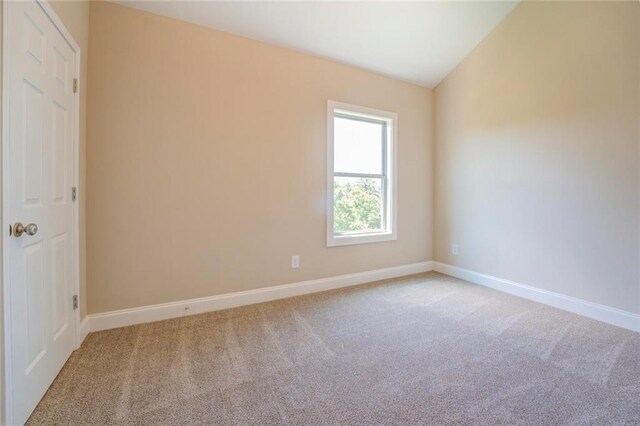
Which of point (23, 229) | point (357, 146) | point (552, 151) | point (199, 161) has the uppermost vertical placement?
point (357, 146)

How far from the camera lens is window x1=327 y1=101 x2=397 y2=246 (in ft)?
11.3

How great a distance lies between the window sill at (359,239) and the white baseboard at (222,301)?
402 mm

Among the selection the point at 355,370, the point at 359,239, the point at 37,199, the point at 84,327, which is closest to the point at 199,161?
the point at 37,199

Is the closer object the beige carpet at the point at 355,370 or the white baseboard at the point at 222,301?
the beige carpet at the point at 355,370

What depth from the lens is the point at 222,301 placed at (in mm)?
2822

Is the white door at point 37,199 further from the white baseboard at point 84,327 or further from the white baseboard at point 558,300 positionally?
the white baseboard at point 558,300

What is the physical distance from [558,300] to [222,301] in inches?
134

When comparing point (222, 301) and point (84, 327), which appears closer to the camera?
point (84, 327)

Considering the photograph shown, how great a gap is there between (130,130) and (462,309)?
137 inches

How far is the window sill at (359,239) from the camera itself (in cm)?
344

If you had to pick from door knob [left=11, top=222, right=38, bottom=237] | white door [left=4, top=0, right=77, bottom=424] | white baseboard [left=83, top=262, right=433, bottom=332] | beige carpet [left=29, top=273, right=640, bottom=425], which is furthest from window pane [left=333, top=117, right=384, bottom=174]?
door knob [left=11, top=222, right=38, bottom=237]

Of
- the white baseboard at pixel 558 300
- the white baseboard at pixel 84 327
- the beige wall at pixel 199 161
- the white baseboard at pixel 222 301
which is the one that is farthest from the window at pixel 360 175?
the white baseboard at pixel 84 327

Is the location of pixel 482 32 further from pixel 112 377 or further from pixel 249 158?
pixel 112 377

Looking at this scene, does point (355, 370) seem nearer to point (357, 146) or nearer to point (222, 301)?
point (222, 301)
